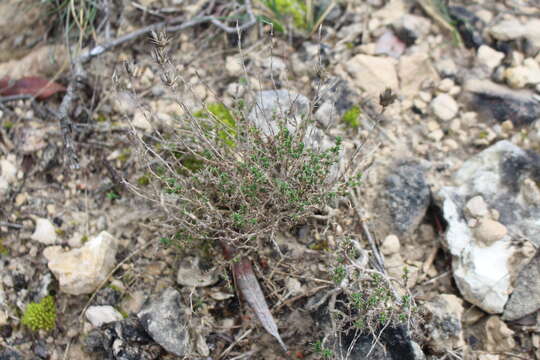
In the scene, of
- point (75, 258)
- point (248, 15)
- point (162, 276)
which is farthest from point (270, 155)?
point (248, 15)

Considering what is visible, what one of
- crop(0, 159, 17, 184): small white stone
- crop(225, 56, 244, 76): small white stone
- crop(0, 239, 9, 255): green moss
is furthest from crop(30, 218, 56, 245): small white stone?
crop(225, 56, 244, 76): small white stone

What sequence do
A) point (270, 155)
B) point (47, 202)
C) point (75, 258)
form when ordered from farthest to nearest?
point (47, 202) → point (75, 258) → point (270, 155)

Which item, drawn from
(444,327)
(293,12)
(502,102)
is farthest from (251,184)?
(502,102)

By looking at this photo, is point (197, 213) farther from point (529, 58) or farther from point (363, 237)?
point (529, 58)

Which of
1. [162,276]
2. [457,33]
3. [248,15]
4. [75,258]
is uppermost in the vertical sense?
[248,15]

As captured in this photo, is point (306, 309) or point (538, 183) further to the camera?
point (538, 183)

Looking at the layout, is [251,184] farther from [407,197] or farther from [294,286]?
[407,197]

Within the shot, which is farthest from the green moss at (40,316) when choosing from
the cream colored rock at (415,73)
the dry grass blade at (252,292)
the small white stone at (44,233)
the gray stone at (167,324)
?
the cream colored rock at (415,73)
